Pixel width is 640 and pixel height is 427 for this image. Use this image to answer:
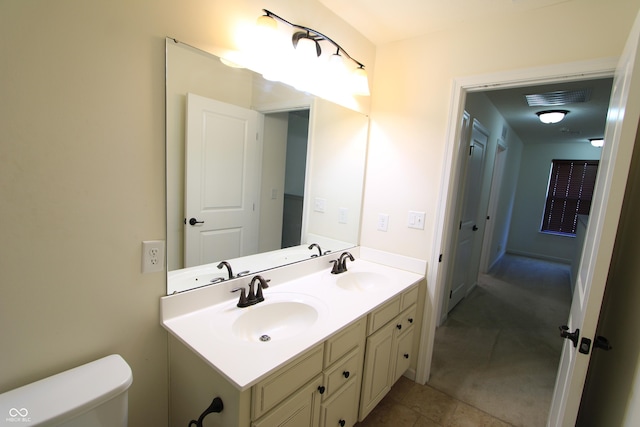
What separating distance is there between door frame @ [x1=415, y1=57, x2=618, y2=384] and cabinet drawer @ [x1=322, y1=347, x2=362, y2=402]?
0.79 m

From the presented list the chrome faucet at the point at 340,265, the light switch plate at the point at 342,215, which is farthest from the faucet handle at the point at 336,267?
the light switch plate at the point at 342,215

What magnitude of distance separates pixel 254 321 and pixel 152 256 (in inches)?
20.4

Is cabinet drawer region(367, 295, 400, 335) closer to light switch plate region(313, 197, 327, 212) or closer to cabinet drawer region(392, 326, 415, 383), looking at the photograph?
cabinet drawer region(392, 326, 415, 383)

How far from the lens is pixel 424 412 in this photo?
1.83 metres

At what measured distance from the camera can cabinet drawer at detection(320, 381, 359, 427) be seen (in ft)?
4.21

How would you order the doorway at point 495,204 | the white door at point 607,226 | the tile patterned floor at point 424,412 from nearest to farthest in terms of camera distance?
the white door at point 607,226 < the tile patterned floor at point 424,412 < the doorway at point 495,204

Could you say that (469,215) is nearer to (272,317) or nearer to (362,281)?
(362,281)

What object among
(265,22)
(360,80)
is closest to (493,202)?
(360,80)

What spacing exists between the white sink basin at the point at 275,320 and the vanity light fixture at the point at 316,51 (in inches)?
49.5

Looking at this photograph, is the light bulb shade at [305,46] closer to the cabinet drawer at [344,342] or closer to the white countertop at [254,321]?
the white countertop at [254,321]

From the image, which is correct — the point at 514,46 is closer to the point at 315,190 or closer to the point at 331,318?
the point at 315,190

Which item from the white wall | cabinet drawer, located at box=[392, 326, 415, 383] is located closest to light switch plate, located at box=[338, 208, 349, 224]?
cabinet drawer, located at box=[392, 326, 415, 383]

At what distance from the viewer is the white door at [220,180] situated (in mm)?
1290

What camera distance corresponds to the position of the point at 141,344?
115 cm
